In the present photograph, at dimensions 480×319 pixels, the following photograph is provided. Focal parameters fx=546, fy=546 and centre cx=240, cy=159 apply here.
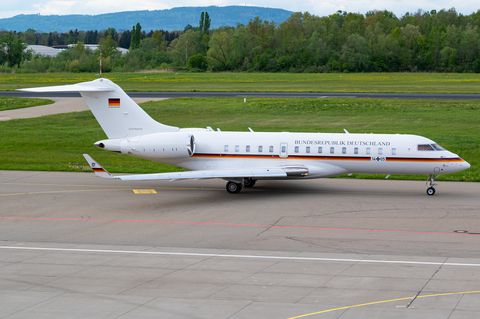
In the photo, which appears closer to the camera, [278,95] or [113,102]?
[113,102]

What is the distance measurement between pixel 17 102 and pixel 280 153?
157ft

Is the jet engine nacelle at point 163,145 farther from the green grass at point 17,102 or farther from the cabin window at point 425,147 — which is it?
the green grass at point 17,102

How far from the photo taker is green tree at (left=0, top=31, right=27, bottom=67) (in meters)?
139

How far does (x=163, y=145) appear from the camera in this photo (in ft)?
82.8

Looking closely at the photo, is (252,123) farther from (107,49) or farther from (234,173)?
(107,49)

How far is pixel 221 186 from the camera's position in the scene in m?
27.5

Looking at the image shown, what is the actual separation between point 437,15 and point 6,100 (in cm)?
14471

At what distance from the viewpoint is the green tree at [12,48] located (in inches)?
5468

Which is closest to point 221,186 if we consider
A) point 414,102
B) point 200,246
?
point 200,246

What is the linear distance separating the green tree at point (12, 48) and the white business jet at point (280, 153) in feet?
416

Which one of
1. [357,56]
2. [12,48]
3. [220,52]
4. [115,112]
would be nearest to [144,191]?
[115,112]

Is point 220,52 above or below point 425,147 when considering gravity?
above

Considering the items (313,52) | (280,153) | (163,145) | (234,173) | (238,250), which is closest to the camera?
(238,250)

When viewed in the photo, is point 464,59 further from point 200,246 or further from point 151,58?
point 200,246
